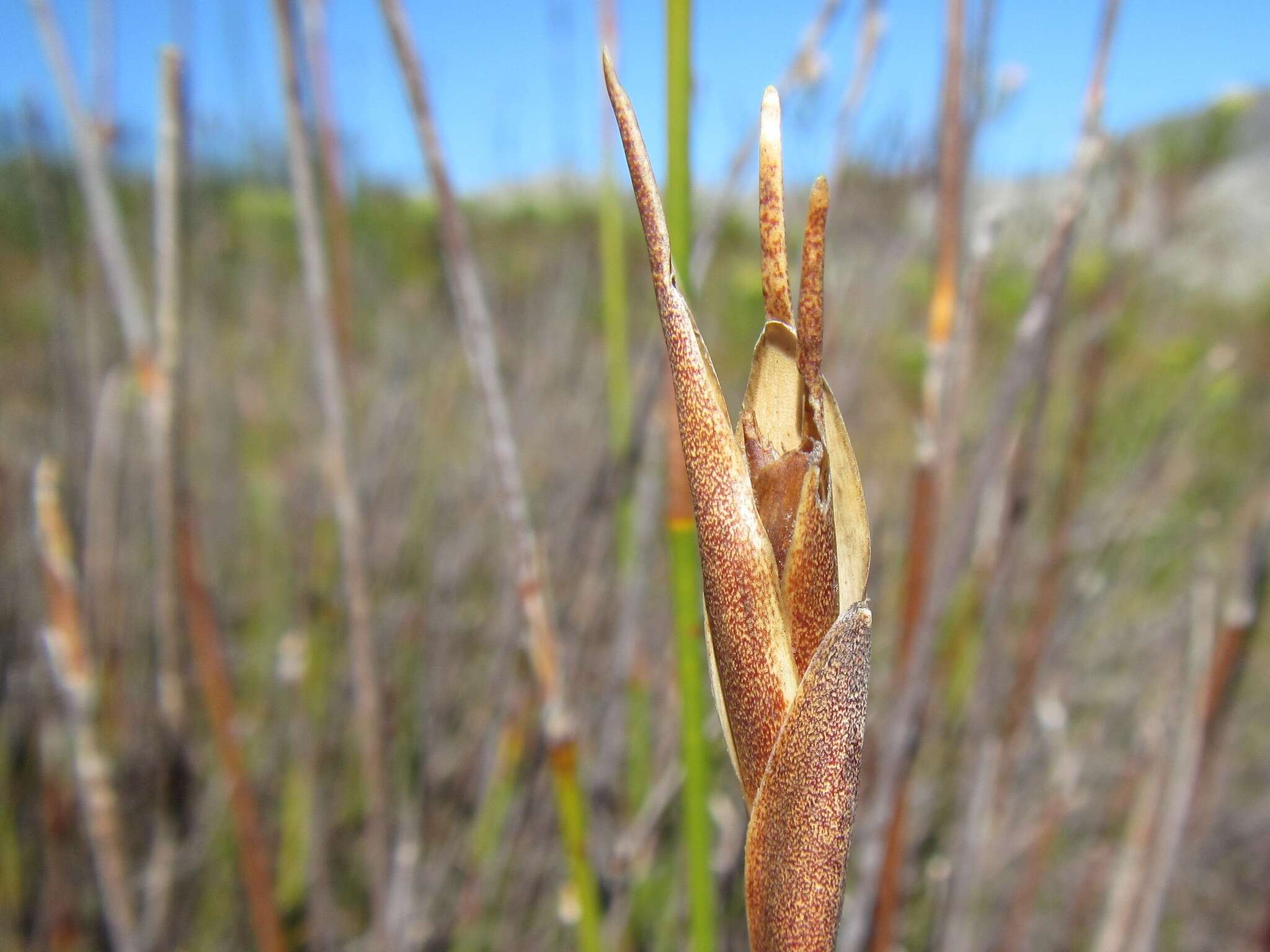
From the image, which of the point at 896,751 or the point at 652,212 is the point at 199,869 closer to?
the point at 896,751

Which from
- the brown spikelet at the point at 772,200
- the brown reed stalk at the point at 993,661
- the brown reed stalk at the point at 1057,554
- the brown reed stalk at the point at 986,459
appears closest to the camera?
the brown spikelet at the point at 772,200

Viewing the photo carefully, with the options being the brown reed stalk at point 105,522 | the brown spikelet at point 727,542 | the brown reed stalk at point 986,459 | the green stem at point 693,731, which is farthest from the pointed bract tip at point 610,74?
the brown reed stalk at point 105,522

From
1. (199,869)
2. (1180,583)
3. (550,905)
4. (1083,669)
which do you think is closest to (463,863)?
(550,905)

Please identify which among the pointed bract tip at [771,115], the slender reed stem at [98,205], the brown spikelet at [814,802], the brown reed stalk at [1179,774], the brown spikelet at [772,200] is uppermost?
the slender reed stem at [98,205]

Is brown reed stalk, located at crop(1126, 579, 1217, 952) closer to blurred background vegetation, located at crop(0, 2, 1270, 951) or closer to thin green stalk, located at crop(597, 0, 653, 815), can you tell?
blurred background vegetation, located at crop(0, 2, 1270, 951)

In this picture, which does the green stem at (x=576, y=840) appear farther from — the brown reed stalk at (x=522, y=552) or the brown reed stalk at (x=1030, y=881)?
the brown reed stalk at (x=1030, y=881)

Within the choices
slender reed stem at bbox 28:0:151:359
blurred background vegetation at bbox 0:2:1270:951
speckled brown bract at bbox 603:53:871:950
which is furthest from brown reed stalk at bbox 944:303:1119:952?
slender reed stem at bbox 28:0:151:359

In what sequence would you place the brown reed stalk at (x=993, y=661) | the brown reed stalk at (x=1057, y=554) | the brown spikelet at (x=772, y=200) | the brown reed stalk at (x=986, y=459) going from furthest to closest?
the brown reed stalk at (x=1057, y=554)
the brown reed stalk at (x=993, y=661)
the brown reed stalk at (x=986, y=459)
the brown spikelet at (x=772, y=200)
